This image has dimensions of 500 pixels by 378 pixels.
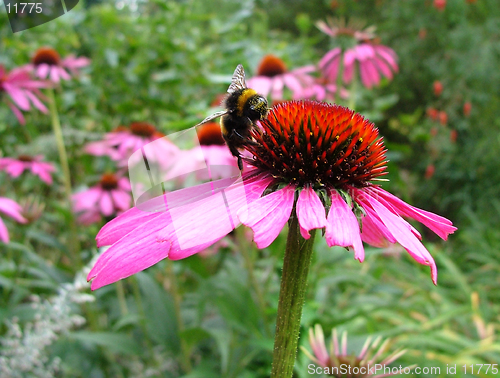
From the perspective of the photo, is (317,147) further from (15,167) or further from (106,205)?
(15,167)

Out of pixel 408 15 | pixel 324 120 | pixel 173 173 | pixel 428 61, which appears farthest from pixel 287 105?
pixel 408 15

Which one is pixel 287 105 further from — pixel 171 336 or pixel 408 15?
pixel 408 15

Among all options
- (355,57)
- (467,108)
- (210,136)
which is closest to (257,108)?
(210,136)

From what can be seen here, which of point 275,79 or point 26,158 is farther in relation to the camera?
point 275,79

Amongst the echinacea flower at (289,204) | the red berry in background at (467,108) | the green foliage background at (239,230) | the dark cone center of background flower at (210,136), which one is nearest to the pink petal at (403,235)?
the echinacea flower at (289,204)

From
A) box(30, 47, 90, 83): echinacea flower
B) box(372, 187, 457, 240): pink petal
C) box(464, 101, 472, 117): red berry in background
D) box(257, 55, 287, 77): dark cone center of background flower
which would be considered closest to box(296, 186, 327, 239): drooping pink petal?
box(372, 187, 457, 240): pink petal

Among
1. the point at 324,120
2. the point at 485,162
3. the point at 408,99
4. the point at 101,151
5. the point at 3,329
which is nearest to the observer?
the point at 324,120

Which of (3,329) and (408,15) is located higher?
(408,15)
